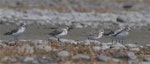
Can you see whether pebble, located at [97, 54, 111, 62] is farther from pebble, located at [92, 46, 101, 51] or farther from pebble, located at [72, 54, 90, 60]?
pebble, located at [92, 46, 101, 51]

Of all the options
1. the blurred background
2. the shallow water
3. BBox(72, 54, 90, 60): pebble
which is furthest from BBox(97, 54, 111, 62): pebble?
the blurred background

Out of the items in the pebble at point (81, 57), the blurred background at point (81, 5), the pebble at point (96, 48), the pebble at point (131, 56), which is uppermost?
the pebble at point (81, 57)

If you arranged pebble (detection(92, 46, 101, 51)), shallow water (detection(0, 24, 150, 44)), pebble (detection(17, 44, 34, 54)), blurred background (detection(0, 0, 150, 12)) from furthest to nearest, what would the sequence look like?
1. blurred background (detection(0, 0, 150, 12))
2. shallow water (detection(0, 24, 150, 44))
3. pebble (detection(92, 46, 101, 51))
4. pebble (detection(17, 44, 34, 54))

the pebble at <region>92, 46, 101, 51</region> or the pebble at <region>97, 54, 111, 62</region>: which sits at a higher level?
the pebble at <region>97, 54, 111, 62</region>

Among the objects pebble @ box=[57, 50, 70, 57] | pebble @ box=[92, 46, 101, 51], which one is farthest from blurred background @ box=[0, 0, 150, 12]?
pebble @ box=[57, 50, 70, 57]

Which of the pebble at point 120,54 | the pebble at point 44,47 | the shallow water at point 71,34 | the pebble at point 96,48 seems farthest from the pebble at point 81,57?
the shallow water at point 71,34

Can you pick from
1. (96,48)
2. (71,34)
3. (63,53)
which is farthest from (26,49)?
(71,34)

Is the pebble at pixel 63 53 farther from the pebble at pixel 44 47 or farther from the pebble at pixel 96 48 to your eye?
the pebble at pixel 96 48

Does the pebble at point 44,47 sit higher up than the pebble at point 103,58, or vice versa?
the pebble at point 103,58

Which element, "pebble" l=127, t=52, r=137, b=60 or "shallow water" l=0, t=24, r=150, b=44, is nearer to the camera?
"pebble" l=127, t=52, r=137, b=60

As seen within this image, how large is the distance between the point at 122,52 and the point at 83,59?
1.22m

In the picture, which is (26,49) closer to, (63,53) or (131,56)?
(63,53)

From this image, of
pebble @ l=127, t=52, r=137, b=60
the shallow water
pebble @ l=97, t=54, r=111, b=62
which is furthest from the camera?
the shallow water

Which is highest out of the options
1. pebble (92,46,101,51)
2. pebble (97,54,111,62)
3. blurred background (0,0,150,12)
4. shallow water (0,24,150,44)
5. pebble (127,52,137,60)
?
pebble (97,54,111,62)
